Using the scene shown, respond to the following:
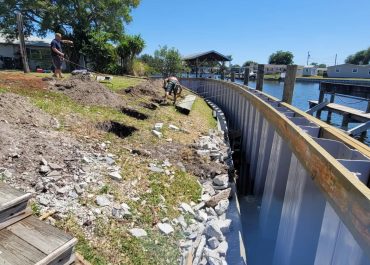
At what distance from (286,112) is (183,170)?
2208 mm

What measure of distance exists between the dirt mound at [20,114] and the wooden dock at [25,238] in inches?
111

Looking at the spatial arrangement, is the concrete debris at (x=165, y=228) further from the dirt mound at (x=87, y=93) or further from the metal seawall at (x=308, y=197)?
the dirt mound at (x=87, y=93)

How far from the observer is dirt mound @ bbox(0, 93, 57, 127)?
212 inches

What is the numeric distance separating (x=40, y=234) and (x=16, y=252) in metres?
0.27

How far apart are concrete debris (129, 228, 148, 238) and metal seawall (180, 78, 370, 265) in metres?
1.57

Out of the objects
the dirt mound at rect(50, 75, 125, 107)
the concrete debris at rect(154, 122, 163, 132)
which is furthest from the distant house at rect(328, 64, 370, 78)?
the concrete debris at rect(154, 122, 163, 132)

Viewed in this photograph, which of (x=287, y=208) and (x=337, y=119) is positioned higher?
(x=287, y=208)

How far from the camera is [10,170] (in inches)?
153

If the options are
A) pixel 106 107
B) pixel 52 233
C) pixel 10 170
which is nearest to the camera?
pixel 52 233

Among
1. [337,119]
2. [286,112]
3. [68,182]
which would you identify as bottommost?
[337,119]

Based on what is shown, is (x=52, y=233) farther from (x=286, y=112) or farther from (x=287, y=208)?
(x=286, y=112)

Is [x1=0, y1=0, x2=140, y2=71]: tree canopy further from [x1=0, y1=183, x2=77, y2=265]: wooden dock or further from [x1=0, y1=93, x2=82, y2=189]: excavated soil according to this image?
[x1=0, y1=183, x2=77, y2=265]: wooden dock

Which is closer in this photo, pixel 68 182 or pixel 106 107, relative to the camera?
pixel 68 182

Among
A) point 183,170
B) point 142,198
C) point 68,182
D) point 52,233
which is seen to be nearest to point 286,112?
point 183,170
